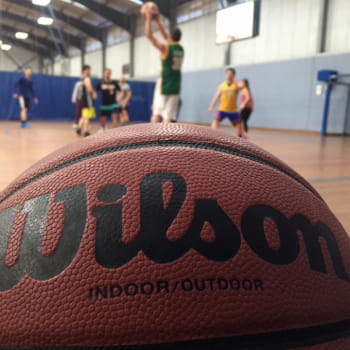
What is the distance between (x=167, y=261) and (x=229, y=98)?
520 centimetres

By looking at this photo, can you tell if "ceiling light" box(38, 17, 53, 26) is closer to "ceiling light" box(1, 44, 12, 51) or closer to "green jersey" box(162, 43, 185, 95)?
"ceiling light" box(1, 44, 12, 51)

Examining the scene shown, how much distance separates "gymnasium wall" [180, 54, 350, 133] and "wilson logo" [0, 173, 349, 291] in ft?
29.0

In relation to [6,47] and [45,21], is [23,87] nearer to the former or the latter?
[45,21]

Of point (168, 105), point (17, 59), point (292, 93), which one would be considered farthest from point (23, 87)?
point (17, 59)

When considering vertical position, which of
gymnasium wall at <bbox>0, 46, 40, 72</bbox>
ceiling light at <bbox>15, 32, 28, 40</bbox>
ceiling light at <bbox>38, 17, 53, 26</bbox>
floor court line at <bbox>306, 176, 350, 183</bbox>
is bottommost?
floor court line at <bbox>306, 176, 350, 183</bbox>

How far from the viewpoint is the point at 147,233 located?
509 millimetres

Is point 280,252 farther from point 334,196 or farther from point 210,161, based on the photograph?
point 334,196

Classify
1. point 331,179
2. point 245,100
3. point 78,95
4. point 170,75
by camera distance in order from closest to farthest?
point 331,179 → point 170,75 → point 245,100 → point 78,95

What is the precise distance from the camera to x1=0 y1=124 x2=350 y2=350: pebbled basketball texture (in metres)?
0.48

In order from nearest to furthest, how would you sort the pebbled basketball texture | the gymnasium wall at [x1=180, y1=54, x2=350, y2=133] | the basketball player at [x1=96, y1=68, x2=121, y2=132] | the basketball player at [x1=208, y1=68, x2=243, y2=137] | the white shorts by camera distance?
the pebbled basketball texture < the white shorts < the basketball player at [x1=208, y1=68, x2=243, y2=137] < the basketball player at [x1=96, y1=68, x2=121, y2=132] < the gymnasium wall at [x1=180, y1=54, x2=350, y2=133]

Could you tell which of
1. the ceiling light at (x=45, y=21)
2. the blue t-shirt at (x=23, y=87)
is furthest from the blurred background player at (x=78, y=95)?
the ceiling light at (x=45, y=21)

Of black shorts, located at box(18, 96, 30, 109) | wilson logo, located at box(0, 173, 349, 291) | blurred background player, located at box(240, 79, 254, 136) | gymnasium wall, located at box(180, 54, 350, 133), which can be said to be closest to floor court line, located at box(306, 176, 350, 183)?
wilson logo, located at box(0, 173, 349, 291)

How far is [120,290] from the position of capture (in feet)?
1.58

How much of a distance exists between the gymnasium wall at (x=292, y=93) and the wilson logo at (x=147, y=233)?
349 inches
